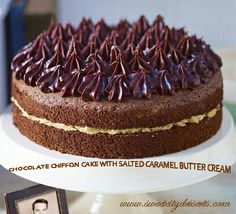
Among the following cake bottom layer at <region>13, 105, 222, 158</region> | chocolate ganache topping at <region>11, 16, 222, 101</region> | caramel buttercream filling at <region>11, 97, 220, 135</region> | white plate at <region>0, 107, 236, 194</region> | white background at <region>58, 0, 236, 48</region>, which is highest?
chocolate ganache topping at <region>11, 16, 222, 101</region>

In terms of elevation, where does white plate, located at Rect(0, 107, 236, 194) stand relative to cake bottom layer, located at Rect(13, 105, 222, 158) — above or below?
below

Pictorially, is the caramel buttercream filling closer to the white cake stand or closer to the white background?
the white cake stand

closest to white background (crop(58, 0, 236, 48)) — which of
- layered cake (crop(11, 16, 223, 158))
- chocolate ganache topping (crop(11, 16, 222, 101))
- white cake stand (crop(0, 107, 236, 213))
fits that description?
chocolate ganache topping (crop(11, 16, 222, 101))

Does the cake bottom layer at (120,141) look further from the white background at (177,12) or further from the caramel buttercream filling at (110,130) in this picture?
the white background at (177,12)

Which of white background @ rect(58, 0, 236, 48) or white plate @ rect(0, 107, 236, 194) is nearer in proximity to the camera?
white plate @ rect(0, 107, 236, 194)

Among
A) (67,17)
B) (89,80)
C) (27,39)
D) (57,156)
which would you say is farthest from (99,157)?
(67,17)

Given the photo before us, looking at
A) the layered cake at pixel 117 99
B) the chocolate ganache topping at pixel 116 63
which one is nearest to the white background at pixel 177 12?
the chocolate ganache topping at pixel 116 63

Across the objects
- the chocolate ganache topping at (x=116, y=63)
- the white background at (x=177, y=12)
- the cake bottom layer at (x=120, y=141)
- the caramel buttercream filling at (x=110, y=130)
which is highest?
the chocolate ganache topping at (x=116, y=63)

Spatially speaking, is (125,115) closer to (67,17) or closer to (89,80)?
(89,80)
